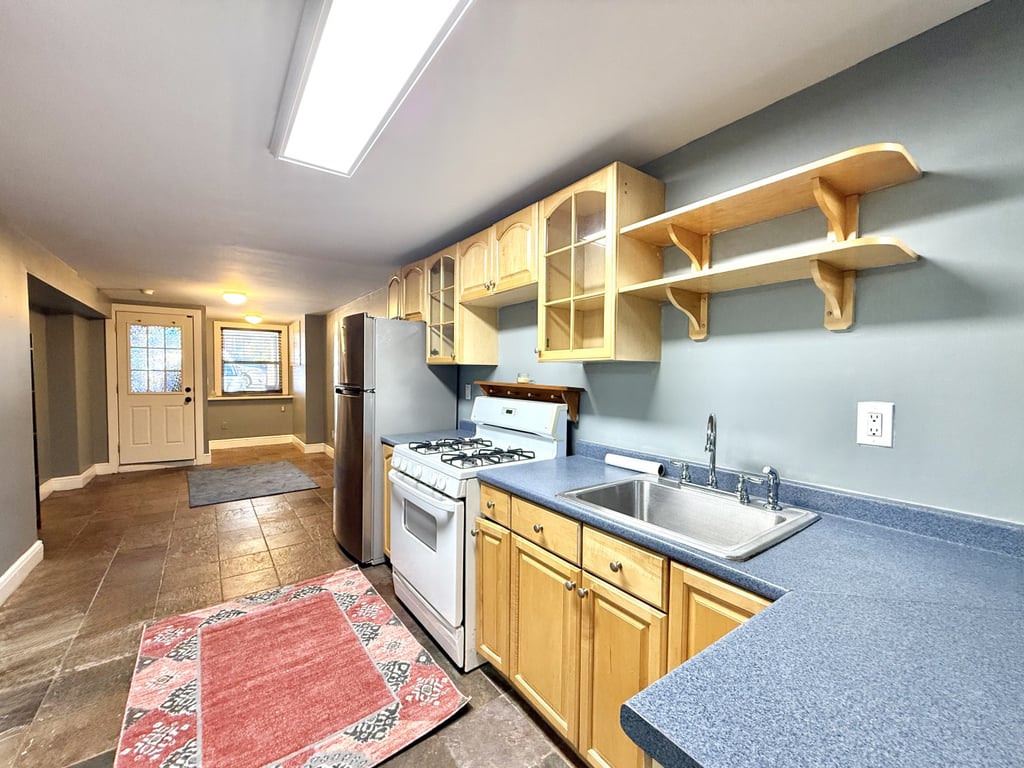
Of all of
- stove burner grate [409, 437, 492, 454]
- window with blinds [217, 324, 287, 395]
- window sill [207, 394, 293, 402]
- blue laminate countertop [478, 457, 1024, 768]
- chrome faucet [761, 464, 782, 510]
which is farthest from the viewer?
window with blinds [217, 324, 287, 395]

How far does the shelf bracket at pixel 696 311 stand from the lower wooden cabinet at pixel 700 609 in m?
0.94

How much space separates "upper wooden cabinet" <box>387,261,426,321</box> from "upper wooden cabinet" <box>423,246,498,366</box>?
0.13 meters

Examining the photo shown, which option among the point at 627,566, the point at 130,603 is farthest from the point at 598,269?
the point at 130,603

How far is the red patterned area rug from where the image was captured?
1479 millimetres

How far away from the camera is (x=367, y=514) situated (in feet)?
9.50

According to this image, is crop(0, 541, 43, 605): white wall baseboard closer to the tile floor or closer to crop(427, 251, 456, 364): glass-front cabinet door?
the tile floor

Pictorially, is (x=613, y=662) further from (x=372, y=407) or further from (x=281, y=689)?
(x=372, y=407)

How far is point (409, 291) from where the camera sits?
3389mm

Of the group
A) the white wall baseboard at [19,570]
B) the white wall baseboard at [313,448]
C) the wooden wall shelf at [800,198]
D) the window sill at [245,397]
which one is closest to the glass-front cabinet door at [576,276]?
the wooden wall shelf at [800,198]

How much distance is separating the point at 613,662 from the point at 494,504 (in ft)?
2.32

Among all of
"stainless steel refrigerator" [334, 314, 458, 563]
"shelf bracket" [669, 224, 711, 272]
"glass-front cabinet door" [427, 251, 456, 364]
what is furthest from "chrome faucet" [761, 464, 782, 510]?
"stainless steel refrigerator" [334, 314, 458, 563]

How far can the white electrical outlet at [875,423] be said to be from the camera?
125 centimetres

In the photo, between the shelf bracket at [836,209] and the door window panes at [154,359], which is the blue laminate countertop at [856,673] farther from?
the door window panes at [154,359]

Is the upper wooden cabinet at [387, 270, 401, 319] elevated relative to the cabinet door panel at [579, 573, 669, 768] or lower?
elevated
